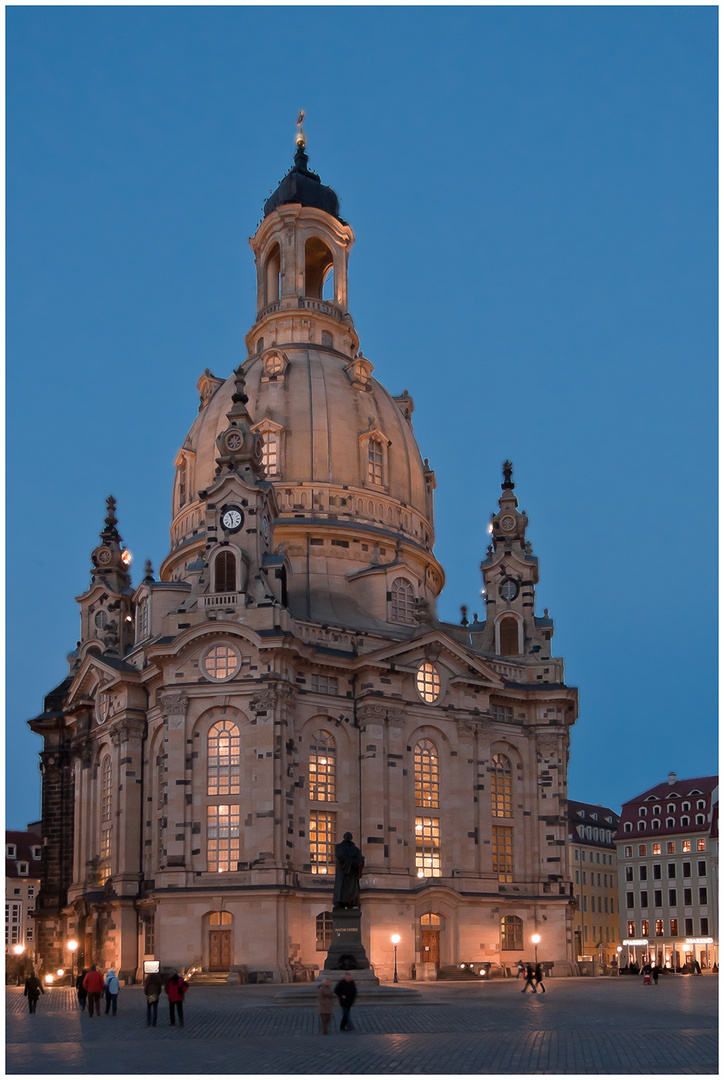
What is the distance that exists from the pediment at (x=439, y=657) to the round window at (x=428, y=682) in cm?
50

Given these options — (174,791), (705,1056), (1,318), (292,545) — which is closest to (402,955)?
(174,791)

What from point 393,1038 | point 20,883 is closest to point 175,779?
point 393,1038

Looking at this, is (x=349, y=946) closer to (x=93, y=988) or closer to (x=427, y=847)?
(x=93, y=988)

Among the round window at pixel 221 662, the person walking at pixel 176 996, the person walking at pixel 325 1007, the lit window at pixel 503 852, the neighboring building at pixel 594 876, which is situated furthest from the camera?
the neighboring building at pixel 594 876

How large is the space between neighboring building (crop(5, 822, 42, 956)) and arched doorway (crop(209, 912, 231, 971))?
6062cm

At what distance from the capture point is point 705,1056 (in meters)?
26.4

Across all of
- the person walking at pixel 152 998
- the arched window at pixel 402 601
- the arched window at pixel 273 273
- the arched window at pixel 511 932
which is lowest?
the arched window at pixel 511 932

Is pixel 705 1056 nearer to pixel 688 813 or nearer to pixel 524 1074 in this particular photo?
pixel 524 1074

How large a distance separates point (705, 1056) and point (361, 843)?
4049cm

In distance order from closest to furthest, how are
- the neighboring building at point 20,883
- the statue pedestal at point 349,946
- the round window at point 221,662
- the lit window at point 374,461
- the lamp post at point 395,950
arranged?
the statue pedestal at point 349,946, the lamp post at point 395,950, the round window at point 221,662, the lit window at point 374,461, the neighboring building at point 20,883

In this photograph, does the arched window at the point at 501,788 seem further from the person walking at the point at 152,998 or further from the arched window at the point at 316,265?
the person walking at the point at 152,998

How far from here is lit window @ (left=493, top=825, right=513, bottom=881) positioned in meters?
72.6

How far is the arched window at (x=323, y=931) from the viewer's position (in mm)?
62969

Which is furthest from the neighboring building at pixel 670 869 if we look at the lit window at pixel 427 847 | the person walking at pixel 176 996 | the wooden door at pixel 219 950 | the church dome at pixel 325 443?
the person walking at pixel 176 996
